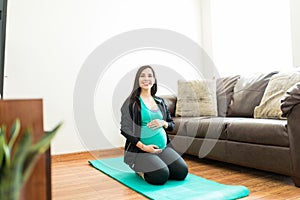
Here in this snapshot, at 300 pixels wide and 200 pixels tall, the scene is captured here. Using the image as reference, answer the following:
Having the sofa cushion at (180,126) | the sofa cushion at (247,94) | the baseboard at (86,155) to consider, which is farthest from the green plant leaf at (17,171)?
the baseboard at (86,155)

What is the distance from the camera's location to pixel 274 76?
238 cm

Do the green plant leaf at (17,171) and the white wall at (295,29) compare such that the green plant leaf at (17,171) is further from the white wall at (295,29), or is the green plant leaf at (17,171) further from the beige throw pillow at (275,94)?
the white wall at (295,29)

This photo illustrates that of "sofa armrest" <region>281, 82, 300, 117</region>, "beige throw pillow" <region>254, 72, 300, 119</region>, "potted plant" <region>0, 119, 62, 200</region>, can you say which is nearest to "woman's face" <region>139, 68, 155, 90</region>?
"sofa armrest" <region>281, 82, 300, 117</region>

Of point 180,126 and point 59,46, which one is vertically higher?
point 59,46

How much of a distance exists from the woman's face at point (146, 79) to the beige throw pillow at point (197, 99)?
2.94ft

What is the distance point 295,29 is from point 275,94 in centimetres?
92

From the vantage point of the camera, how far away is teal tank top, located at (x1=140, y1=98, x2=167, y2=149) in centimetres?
192

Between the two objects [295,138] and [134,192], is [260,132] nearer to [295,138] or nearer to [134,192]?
[295,138]

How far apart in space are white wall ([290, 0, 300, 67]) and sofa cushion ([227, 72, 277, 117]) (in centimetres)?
40

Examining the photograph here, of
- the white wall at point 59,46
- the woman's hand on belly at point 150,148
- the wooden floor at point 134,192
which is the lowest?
the wooden floor at point 134,192

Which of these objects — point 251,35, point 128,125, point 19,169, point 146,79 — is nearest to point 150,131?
point 128,125

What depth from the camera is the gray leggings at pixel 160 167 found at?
5.88 ft

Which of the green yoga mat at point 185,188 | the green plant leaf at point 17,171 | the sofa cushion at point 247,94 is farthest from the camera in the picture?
the sofa cushion at point 247,94

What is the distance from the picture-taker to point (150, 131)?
192 cm
